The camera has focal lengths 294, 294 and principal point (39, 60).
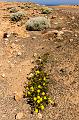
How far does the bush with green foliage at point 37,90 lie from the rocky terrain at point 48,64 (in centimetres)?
17

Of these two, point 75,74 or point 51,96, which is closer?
point 51,96

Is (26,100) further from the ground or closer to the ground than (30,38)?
closer to the ground

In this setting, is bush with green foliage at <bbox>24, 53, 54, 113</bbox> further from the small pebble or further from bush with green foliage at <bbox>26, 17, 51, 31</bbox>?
bush with green foliage at <bbox>26, 17, 51, 31</bbox>

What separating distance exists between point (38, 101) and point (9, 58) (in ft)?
9.99

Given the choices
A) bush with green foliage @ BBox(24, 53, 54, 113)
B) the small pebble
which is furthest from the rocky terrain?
bush with green foliage @ BBox(24, 53, 54, 113)

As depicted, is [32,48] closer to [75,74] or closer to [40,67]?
[40,67]

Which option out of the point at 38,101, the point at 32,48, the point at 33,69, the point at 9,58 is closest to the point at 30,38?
the point at 32,48

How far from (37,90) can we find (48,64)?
1807 millimetres

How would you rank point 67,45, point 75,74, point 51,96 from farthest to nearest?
point 67,45 < point 75,74 < point 51,96

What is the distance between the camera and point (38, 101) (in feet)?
28.2

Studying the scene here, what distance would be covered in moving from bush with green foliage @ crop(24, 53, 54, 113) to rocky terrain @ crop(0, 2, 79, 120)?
170 mm

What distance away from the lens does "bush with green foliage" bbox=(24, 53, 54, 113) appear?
8.70m

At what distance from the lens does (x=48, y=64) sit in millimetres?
10492

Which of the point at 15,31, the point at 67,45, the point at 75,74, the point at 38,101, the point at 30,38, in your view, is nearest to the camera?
the point at 38,101
